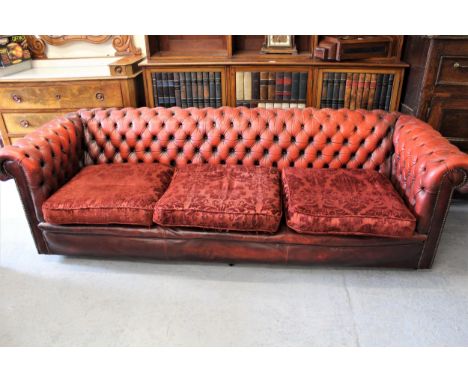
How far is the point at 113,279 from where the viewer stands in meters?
2.02

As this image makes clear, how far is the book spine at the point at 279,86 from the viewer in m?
2.76

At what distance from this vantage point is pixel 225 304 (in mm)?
1846

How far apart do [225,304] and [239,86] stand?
1705 mm

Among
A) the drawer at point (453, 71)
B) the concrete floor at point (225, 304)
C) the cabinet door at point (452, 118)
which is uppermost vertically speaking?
the drawer at point (453, 71)

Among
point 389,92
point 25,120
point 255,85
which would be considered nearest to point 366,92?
point 389,92

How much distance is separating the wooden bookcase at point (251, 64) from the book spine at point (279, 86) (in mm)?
40

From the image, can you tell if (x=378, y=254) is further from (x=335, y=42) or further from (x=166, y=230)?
(x=335, y=42)

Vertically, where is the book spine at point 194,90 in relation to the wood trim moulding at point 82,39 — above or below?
below

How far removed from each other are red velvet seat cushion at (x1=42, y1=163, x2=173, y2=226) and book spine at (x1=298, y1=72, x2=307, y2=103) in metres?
1.33

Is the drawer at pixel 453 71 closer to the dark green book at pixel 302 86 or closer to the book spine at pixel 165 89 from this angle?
the dark green book at pixel 302 86

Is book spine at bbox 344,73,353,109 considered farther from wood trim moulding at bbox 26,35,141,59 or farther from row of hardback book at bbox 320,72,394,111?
wood trim moulding at bbox 26,35,141,59

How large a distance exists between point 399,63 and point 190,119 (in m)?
1.60

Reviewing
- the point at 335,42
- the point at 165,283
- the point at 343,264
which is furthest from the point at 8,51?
the point at 343,264

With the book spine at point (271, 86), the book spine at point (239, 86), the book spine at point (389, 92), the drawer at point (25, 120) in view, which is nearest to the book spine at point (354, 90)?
the book spine at point (389, 92)
